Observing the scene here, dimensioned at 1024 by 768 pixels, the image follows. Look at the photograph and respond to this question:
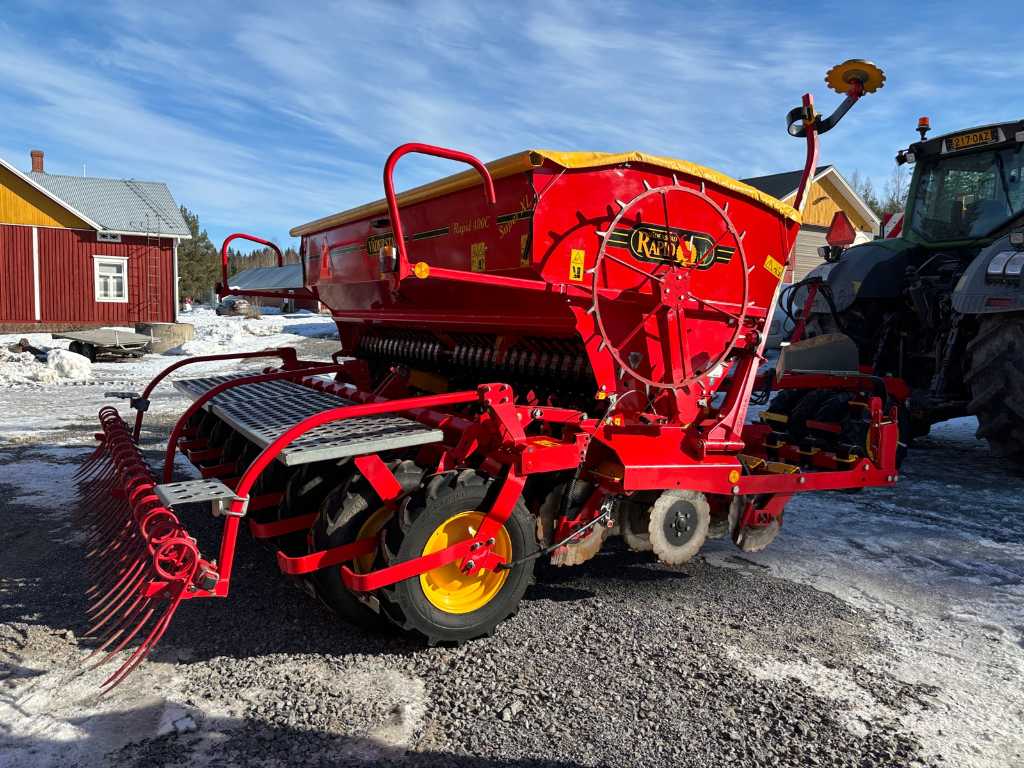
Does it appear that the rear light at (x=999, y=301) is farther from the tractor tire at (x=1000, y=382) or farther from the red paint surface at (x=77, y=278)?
the red paint surface at (x=77, y=278)

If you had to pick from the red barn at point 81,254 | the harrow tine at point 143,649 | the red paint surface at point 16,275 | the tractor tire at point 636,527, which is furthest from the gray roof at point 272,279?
the harrow tine at point 143,649

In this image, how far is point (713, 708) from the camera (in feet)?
8.42

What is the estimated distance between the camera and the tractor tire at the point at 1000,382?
529cm

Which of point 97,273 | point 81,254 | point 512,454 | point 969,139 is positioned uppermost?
point 969,139

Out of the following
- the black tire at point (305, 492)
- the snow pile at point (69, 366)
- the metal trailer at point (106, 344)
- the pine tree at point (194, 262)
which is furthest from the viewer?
the pine tree at point (194, 262)

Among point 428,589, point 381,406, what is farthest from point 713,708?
point 381,406

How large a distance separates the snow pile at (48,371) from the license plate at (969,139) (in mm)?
11634

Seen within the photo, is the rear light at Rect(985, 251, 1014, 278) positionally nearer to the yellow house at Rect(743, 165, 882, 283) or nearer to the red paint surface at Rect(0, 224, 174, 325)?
the yellow house at Rect(743, 165, 882, 283)

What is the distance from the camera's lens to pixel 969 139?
6621mm

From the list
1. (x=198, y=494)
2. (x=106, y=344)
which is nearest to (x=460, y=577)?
(x=198, y=494)

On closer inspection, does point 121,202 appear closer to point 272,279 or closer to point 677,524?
point 677,524

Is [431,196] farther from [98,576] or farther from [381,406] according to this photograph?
[98,576]

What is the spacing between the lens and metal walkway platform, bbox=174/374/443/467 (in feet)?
9.42

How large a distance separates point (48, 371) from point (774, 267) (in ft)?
36.3
